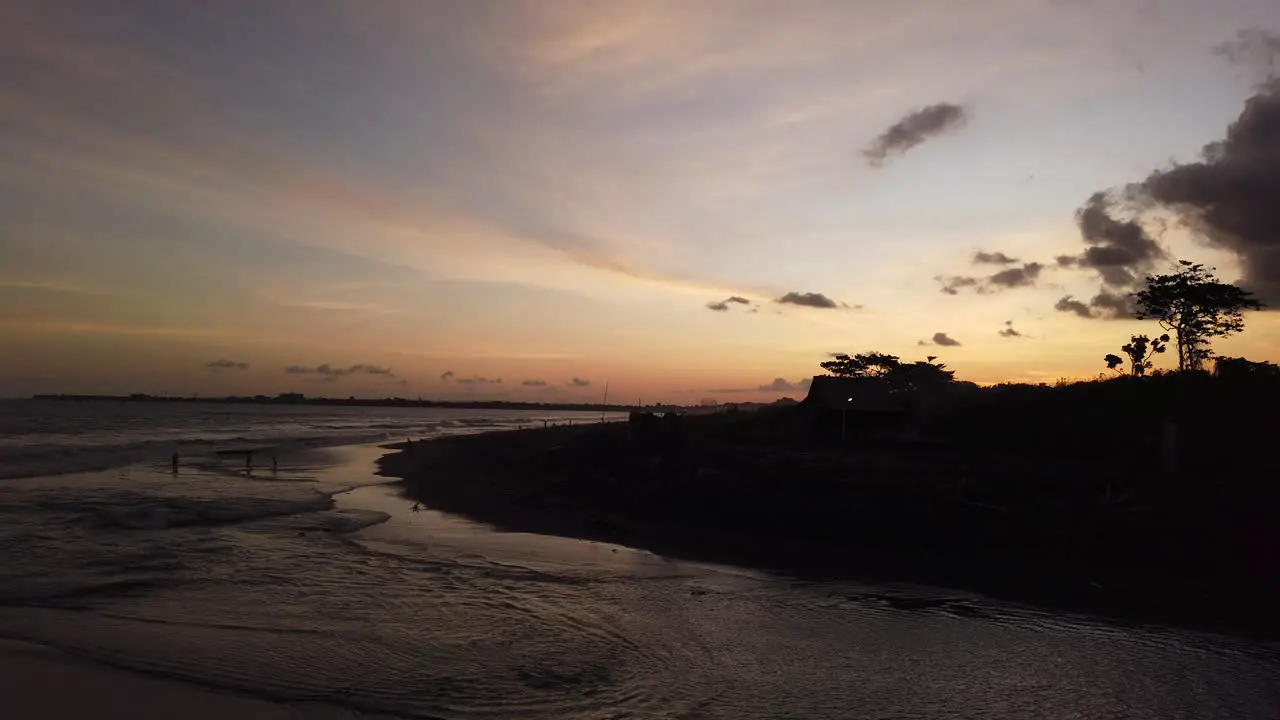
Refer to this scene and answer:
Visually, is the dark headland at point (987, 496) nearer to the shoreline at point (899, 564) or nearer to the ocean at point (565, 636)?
the shoreline at point (899, 564)

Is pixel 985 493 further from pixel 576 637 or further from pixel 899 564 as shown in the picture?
pixel 576 637

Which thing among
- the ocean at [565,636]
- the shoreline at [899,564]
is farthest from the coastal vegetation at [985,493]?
the ocean at [565,636]

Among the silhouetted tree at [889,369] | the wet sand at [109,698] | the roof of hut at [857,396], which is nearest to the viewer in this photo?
the wet sand at [109,698]

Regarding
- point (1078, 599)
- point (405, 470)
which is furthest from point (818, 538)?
point (405, 470)

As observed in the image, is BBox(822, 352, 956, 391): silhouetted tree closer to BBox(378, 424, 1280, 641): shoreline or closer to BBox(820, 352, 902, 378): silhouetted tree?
BBox(820, 352, 902, 378): silhouetted tree

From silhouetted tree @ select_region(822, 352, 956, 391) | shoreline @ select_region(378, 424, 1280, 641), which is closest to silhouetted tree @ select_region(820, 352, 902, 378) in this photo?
silhouetted tree @ select_region(822, 352, 956, 391)

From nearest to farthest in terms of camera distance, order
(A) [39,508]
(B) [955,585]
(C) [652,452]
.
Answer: (B) [955,585] → (A) [39,508] → (C) [652,452]

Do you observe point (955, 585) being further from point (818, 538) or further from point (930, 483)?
point (930, 483)
